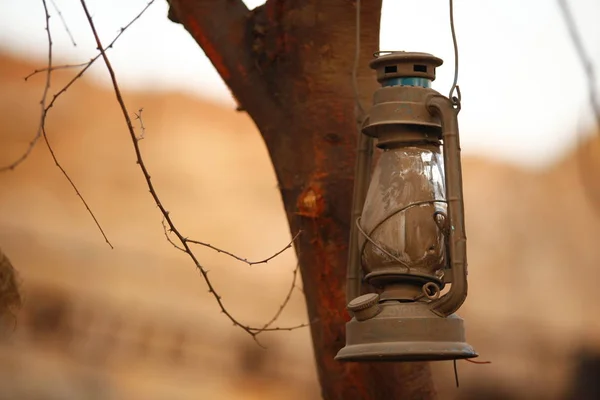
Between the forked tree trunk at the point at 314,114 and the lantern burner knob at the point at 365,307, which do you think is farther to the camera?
the forked tree trunk at the point at 314,114

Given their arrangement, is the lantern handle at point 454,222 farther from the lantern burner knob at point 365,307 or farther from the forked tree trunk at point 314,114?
the forked tree trunk at point 314,114

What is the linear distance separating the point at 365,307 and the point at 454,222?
0.18 meters

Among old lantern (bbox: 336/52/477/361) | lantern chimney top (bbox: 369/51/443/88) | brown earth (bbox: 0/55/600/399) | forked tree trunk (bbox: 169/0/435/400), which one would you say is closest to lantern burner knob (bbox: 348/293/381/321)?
old lantern (bbox: 336/52/477/361)

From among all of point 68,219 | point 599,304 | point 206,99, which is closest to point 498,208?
point 599,304

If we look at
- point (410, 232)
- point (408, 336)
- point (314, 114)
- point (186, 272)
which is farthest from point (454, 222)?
point (186, 272)

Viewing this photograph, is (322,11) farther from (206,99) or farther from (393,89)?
(206,99)

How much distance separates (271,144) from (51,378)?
4.51m

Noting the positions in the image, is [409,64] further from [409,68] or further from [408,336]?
[408,336]

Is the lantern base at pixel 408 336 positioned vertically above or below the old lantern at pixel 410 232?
below

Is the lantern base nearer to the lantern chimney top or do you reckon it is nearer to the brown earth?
the lantern chimney top

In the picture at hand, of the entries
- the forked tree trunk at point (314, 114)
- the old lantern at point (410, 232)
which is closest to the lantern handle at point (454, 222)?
the old lantern at point (410, 232)

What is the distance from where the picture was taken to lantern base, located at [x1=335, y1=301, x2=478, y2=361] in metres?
1.51

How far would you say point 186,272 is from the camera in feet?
22.6

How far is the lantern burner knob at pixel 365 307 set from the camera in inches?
61.1
